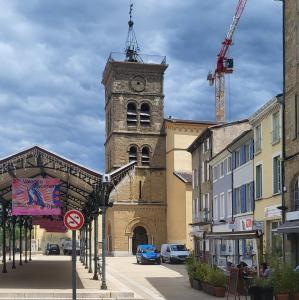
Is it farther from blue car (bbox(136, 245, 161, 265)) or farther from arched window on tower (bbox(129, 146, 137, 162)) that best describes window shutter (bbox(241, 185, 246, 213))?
arched window on tower (bbox(129, 146, 137, 162))

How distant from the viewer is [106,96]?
262 feet

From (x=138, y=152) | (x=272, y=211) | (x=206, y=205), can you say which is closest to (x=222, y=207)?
(x=206, y=205)

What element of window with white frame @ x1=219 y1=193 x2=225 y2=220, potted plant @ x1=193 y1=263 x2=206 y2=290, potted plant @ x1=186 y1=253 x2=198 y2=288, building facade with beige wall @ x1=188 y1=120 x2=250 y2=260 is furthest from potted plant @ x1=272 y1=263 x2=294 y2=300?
building facade with beige wall @ x1=188 y1=120 x2=250 y2=260

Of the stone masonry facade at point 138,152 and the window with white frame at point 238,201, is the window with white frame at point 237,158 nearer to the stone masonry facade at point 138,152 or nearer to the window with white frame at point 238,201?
the window with white frame at point 238,201

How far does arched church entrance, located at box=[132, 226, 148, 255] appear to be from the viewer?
2726 inches

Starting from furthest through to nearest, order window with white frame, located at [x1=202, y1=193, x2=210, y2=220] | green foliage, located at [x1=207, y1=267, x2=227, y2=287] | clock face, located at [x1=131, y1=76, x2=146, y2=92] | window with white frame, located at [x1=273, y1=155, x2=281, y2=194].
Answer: clock face, located at [x1=131, y1=76, x2=146, y2=92] < window with white frame, located at [x1=202, y1=193, x2=210, y2=220] < window with white frame, located at [x1=273, y1=155, x2=281, y2=194] < green foliage, located at [x1=207, y1=267, x2=227, y2=287]

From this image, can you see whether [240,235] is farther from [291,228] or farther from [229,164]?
[229,164]

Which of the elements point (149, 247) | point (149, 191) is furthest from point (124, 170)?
point (149, 191)

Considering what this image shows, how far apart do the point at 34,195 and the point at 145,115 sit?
49.7 metres

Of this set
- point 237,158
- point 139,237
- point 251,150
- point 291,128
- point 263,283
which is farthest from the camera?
point 139,237

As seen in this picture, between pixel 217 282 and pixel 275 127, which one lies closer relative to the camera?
pixel 217 282

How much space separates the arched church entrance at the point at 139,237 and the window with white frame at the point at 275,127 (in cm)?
4091

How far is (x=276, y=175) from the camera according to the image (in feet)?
98.4

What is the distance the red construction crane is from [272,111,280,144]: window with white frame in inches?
2898
